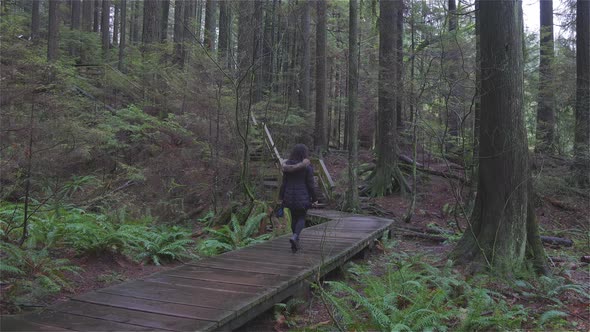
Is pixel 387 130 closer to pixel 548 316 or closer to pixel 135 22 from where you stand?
pixel 548 316

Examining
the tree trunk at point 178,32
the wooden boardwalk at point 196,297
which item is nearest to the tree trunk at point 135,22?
the tree trunk at point 178,32

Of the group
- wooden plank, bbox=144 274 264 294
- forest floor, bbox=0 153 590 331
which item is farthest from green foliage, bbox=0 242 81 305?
wooden plank, bbox=144 274 264 294

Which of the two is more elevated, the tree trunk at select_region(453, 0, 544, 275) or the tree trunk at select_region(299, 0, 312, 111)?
the tree trunk at select_region(299, 0, 312, 111)

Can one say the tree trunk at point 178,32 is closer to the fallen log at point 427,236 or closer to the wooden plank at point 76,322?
the fallen log at point 427,236

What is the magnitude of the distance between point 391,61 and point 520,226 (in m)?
8.38

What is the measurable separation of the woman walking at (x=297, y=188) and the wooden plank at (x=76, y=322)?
3447 millimetres

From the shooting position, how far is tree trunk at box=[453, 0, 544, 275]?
648 cm

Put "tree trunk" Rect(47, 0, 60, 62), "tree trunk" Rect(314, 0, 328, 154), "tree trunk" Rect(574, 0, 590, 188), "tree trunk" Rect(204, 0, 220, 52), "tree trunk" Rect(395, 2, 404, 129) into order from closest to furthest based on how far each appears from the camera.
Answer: "tree trunk" Rect(395, 2, 404, 129) → "tree trunk" Rect(574, 0, 590, 188) → "tree trunk" Rect(204, 0, 220, 52) → "tree trunk" Rect(47, 0, 60, 62) → "tree trunk" Rect(314, 0, 328, 154)

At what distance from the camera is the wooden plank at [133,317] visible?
339 cm

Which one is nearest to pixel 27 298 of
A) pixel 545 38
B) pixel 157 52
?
pixel 157 52

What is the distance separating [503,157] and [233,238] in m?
5.18

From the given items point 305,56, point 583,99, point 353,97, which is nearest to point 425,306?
point 353,97

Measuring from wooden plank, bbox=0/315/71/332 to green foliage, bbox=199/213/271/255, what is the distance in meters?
4.08

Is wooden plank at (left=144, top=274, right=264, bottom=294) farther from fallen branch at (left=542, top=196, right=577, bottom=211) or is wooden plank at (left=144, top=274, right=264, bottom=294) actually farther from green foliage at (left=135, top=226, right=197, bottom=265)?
fallen branch at (left=542, top=196, right=577, bottom=211)
